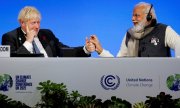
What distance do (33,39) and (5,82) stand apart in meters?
2.08

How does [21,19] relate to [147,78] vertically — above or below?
above

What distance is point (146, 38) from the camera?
3.62m

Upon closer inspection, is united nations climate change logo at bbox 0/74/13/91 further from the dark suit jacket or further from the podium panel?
the dark suit jacket

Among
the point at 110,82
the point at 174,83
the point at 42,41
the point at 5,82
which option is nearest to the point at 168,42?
the point at 42,41

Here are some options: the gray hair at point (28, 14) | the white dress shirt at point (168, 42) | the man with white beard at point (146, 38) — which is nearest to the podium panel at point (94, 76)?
the man with white beard at point (146, 38)

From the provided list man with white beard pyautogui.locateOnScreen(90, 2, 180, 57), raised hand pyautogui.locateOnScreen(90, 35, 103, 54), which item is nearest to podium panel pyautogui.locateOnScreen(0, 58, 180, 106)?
man with white beard pyautogui.locateOnScreen(90, 2, 180, 57)

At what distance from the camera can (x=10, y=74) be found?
5.76ft

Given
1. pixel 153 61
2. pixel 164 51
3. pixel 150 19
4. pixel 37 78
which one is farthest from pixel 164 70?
pixel 150 19

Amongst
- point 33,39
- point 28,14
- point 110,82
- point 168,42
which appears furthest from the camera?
point 28,14

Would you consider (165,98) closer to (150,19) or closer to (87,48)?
(87,48)

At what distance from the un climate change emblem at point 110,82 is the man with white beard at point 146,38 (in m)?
1.62

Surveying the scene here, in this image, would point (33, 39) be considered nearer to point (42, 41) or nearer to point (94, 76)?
point (42, 41)

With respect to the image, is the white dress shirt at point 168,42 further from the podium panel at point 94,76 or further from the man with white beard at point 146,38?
the podium panel at point 94,76

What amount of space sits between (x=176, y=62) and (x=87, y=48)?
1.75 m
